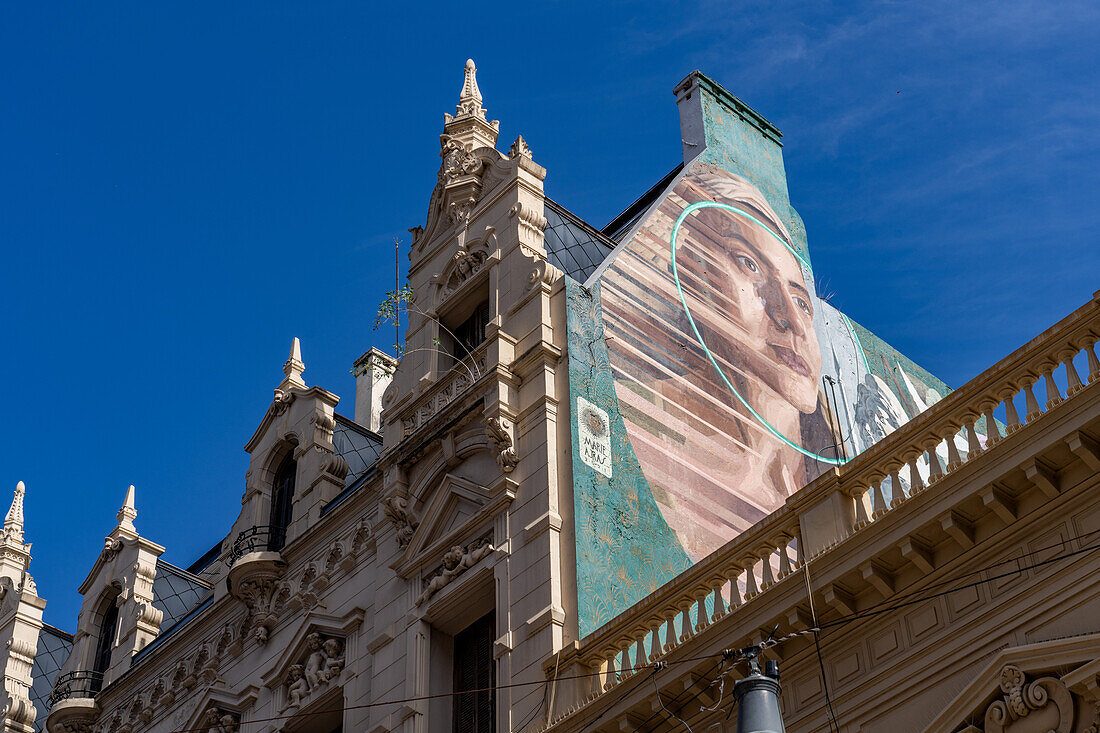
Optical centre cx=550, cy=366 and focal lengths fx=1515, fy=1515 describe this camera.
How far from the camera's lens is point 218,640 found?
2880 cm

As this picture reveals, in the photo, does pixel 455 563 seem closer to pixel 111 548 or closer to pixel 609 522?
pixel 609 522

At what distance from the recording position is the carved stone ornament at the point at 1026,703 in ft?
45.0

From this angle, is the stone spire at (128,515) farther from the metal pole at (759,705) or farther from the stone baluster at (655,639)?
the metal pole at (759,705)

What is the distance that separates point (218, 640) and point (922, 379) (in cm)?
1591

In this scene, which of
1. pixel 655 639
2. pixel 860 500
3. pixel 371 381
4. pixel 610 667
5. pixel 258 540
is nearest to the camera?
pixel 860 500

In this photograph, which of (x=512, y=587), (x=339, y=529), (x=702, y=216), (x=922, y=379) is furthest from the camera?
(x=922, y=379)

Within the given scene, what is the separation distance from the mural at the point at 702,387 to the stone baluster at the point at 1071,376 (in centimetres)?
807

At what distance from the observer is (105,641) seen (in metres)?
34.6

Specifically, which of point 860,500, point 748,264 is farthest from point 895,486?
point 748,264

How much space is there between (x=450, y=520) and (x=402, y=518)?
100 cm

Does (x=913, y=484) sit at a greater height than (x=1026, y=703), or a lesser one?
greater

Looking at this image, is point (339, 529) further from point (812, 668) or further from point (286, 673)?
point (812, 668)

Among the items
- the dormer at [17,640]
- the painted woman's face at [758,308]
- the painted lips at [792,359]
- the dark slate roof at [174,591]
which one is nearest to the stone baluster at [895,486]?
the painted woman's face at [758,308]

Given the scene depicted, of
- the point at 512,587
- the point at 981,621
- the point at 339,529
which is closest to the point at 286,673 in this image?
the point at 339,529
